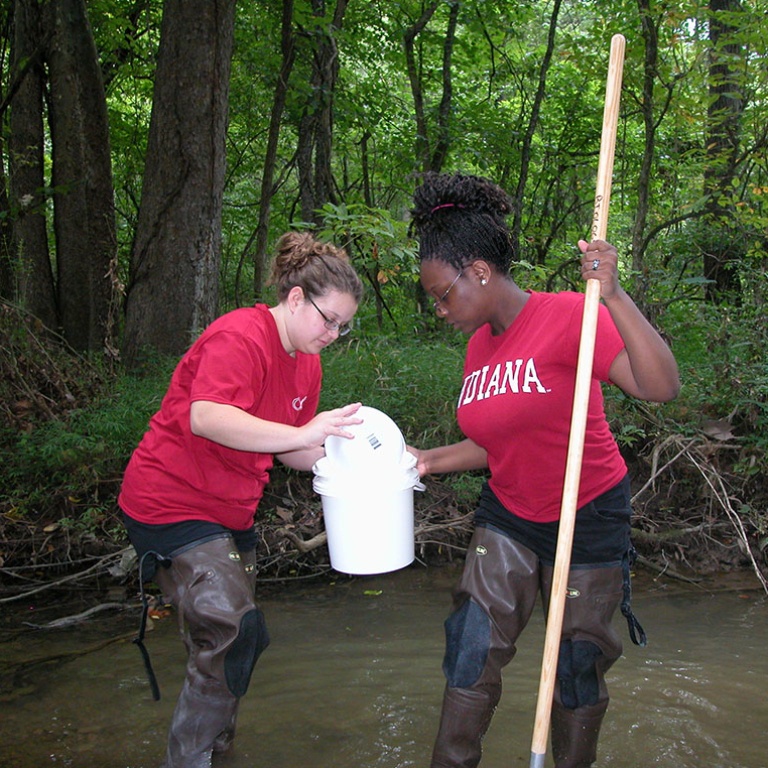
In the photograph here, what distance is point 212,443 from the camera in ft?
9.09

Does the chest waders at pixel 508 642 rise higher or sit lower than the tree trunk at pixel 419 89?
lower

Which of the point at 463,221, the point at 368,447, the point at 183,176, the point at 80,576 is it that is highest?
the point at 183,176

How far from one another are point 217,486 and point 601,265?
4.73ft

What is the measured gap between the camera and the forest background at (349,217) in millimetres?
5770

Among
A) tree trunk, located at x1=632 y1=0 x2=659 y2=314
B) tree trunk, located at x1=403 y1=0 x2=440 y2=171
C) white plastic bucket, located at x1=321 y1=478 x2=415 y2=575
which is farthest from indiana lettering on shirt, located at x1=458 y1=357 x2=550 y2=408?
tree trunk, located at x1=403 y1=0 x2=440 y2=171

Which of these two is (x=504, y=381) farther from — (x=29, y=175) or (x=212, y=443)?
(x=29, y=175)

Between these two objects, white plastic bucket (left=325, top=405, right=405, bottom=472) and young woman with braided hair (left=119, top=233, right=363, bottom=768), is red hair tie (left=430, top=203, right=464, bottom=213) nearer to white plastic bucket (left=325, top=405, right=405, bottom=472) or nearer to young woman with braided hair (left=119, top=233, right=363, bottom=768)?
young woman with braided hair (left=119, top=233, right=363, bottom=768)

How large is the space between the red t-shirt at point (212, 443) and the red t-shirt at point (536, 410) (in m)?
0.66

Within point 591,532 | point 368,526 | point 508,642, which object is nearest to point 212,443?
point 368,526

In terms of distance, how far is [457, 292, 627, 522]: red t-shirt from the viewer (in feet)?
8.53

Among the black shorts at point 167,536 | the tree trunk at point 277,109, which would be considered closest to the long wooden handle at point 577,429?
the black shorts at point 167,536

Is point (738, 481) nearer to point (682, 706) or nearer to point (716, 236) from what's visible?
point (682, 706)

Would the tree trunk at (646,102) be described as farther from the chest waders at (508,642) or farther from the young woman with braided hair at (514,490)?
the chest waders at (508,642)

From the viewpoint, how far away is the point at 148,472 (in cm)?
282
